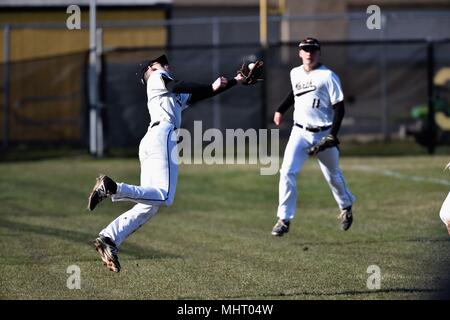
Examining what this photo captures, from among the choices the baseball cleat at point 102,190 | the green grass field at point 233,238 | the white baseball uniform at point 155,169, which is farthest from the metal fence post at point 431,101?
the baseball cleat at point 102,190

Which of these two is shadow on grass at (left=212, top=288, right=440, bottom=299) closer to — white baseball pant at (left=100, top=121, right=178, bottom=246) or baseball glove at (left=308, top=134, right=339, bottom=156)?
white baseball pant at (left=100, top=121, right=178, bottom=246)

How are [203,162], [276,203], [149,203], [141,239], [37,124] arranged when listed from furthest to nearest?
[37,124], [203,162], [276,203], [141,239], [149,203]

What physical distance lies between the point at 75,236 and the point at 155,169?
12.1 ft

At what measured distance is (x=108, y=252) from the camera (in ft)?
28.8

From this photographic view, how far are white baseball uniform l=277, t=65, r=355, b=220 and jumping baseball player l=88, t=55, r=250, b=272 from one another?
2.50 m

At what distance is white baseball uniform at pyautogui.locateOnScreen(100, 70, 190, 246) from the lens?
8.94 metres

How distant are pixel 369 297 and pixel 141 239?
4725mm

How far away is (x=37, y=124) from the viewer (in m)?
22.7

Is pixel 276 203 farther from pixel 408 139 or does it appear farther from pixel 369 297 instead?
pixel 369 297

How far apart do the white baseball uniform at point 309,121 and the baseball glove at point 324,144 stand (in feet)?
0.41

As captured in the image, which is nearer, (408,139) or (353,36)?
(408,139)

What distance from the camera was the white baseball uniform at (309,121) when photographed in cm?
1163
